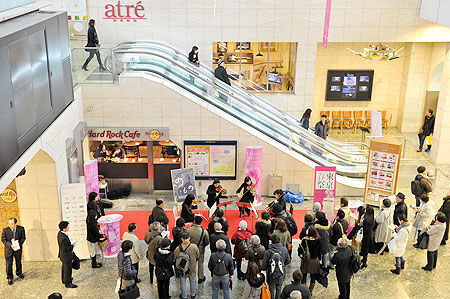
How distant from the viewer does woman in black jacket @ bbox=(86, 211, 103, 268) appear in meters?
11.0

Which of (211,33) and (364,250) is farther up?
(211,33)

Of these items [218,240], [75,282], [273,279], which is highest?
[218,240]

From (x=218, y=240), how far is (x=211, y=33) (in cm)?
1040

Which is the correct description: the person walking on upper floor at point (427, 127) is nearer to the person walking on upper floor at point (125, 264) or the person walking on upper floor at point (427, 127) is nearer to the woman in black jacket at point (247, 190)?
the woman in black jacket at point (247, 190)

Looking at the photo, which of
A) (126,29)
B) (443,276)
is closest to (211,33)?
(126,29)

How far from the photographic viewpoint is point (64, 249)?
10.2 m

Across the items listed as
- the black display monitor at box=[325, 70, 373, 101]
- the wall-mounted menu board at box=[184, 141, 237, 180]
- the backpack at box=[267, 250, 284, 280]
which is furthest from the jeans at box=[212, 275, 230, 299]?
the black display monitor at box=[325, 70, 373, 101]

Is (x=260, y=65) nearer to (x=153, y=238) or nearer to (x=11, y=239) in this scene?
(x=153, y=238)

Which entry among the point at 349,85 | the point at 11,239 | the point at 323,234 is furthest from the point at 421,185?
the point at 11,239

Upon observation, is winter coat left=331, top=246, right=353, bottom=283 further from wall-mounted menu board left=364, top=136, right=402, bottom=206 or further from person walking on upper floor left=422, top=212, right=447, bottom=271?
wall-mounted menu board left=364, top=136, right=402, bottom=206

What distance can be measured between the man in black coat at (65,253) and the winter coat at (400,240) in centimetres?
671

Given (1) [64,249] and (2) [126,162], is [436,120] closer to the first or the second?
(2) [126,162]

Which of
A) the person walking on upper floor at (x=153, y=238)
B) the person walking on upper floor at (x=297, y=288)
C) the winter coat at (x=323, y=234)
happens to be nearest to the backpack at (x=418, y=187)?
the winter coat at (x=323, y=234)

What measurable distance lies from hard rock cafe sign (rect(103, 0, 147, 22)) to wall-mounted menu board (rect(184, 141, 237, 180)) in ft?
18.7
